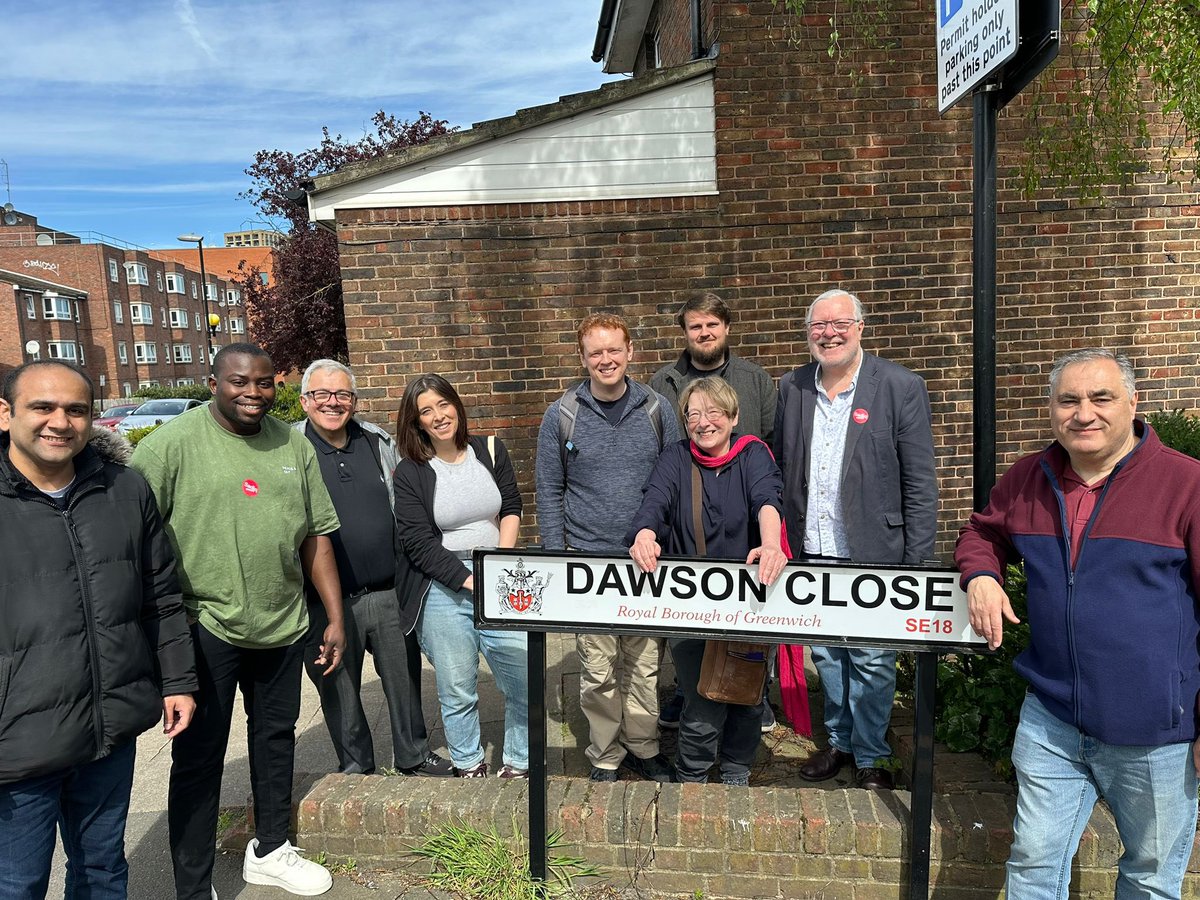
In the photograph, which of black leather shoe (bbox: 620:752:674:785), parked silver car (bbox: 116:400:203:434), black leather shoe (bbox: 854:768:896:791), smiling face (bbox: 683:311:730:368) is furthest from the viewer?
parked silver car (bbox: 116:400:203:434)

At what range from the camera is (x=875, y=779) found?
319 cm

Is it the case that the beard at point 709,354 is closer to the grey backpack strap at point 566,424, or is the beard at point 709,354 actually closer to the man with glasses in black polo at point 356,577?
the grey backpack strap at point 566,424

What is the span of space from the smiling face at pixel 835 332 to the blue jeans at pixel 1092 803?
135cm

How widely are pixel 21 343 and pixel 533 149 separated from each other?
50.6 meters

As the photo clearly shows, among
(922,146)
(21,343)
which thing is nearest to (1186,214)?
(922,146)

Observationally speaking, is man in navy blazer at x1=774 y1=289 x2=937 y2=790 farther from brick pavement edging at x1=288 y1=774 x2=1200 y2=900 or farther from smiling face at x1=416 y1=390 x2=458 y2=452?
smiling face at x1=416 y1=390 x2=458 y2=452

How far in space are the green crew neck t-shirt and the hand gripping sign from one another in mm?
726

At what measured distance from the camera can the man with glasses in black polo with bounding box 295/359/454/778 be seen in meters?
3.33

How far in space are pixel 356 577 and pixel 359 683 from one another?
470 mm

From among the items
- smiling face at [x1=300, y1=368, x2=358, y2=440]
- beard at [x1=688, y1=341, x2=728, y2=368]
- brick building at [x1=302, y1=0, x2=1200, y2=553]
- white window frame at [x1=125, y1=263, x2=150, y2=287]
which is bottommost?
smiling face at [x1=300, y1=368, x2=358, y2=440]

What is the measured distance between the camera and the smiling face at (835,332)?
3.05m

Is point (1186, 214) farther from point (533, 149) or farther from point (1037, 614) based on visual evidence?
point (1037, 614)

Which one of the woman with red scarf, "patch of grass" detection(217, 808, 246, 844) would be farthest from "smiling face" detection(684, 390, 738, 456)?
"patch of grass" detection(217, 808, 246, 844)

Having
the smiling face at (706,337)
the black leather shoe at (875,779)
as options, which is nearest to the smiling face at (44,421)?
the smiling face at (706,337)
